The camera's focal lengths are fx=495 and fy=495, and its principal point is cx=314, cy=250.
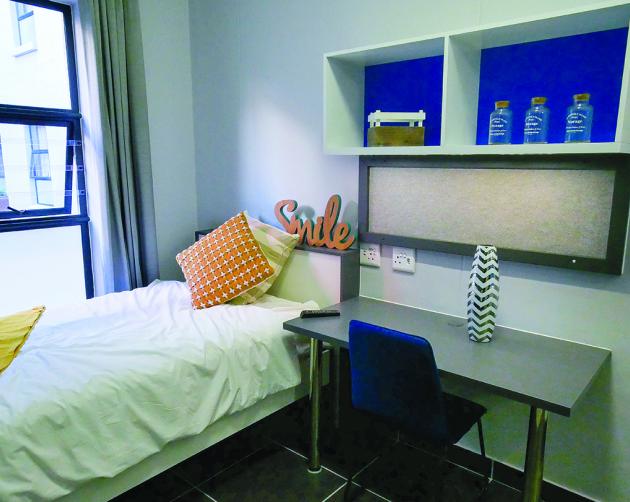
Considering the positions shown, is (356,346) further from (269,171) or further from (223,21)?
(223,21)

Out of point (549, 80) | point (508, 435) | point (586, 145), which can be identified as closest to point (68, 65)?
point (549, 80)

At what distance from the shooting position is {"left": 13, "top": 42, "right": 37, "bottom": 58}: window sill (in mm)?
2725

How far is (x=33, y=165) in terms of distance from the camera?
2.82 metres

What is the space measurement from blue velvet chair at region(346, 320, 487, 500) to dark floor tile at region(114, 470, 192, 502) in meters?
0.92

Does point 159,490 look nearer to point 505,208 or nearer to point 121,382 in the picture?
point 121,382

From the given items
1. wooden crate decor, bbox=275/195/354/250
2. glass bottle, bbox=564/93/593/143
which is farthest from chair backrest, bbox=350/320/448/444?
glass bottle, bbox=564/93/593/143

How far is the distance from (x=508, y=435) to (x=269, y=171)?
6.15 feet

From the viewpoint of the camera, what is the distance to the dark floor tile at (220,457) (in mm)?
2266

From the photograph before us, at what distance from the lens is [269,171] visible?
295cm

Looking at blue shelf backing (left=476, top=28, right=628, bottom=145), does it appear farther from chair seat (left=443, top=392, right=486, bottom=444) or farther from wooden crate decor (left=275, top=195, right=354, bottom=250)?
chair seat (left=443, top=392, right=486, bottom=444)

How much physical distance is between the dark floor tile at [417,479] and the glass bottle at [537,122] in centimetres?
136

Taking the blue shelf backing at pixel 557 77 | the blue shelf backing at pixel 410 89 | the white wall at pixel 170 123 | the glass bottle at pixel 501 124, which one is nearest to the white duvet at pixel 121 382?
the white wall at pixel 170 123

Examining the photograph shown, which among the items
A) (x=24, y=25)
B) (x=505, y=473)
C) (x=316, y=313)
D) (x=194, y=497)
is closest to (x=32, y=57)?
(x=24, y=25)

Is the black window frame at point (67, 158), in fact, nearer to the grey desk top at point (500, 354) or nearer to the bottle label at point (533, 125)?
the grey desk top at point (500, 354)
